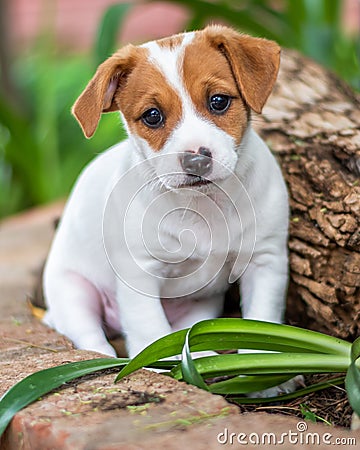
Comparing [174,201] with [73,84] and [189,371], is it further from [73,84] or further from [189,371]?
[73,84]

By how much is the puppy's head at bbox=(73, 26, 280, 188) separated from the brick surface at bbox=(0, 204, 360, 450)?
25.0 inches

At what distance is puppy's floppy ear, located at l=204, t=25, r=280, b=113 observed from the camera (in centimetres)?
257

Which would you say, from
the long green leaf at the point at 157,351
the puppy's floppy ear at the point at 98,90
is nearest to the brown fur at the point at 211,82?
the puppy's floppy ear at the point at 98,90

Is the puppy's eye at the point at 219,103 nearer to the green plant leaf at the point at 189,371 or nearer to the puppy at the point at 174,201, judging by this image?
the puppy at the point at 174,201

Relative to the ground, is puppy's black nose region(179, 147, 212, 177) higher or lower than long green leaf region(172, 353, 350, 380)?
higher

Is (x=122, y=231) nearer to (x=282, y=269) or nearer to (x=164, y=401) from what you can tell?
(x=282, y=269)

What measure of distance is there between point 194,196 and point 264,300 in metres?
0.44

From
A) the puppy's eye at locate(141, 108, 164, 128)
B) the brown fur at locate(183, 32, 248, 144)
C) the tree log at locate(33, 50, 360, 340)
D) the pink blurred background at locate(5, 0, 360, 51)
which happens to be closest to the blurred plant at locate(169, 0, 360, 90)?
the tree log at locate(33, 50, 360, 340)

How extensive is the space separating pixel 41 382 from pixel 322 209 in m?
1.24

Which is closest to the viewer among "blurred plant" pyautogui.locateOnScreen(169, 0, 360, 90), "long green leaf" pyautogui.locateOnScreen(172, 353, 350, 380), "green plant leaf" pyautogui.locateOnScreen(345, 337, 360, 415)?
"green plant leaf" pyautogui.locateOnScreen(345, 337, 360, 415)

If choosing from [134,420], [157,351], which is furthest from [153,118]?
[134,420]

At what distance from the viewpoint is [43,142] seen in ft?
20.6

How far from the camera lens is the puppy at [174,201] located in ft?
8.18

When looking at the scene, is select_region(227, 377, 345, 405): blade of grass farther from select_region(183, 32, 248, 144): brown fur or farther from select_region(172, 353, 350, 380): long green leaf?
select_region(183, 32, 248, 144): brown fur
